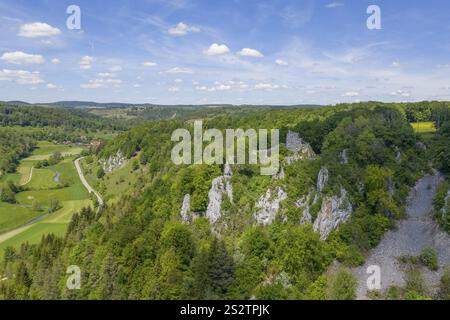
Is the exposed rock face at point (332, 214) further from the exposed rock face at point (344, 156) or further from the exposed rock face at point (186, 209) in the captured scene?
the exposed rock face at point (186, 209)

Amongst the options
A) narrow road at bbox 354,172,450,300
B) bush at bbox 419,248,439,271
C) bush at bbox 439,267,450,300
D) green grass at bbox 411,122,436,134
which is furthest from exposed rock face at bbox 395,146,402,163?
green grass at bbox 411,122,436,134

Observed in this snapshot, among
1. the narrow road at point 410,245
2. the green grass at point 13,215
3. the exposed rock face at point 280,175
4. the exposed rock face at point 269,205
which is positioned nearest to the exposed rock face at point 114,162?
the green grass at point 13,215

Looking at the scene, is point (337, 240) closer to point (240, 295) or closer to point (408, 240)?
point (408, 240)

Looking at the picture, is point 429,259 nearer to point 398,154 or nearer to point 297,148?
point 398,154

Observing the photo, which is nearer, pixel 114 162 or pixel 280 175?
Answer: pixel 280 175

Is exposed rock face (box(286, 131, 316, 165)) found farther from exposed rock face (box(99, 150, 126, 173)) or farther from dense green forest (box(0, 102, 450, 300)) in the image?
exposed rock face (box(99, 150, 126, 173))

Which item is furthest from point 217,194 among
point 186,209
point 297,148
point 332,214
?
point 332,214

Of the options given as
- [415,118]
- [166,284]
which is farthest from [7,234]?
[415,118]
